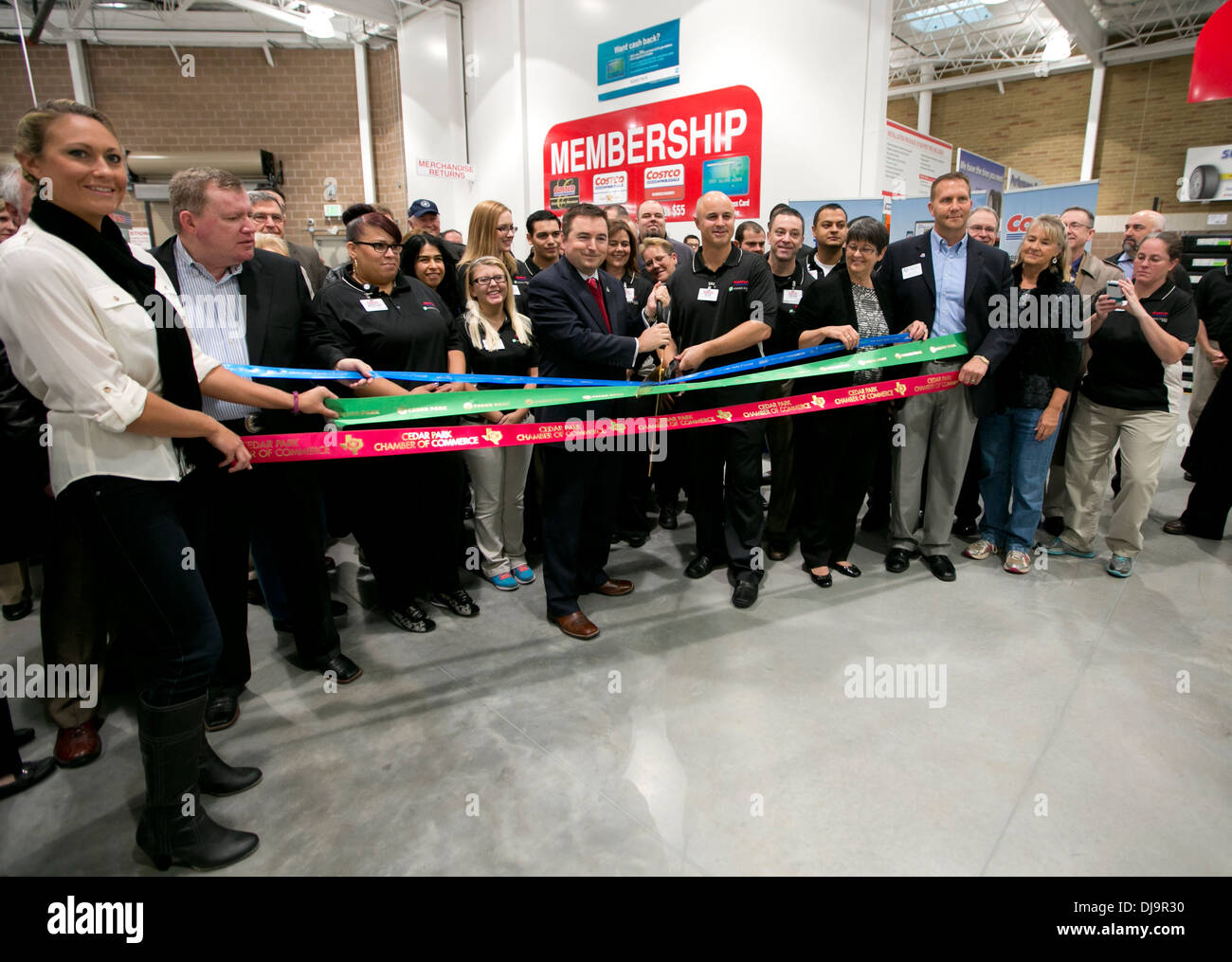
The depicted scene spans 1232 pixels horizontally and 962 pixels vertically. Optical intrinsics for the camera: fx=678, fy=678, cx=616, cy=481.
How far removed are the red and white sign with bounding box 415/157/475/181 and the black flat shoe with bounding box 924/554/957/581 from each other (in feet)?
27.0

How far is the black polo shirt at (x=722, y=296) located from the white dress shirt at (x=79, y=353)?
7.51 feet

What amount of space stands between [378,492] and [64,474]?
1.48 m

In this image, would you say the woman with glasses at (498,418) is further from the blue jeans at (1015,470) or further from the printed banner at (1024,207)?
the printed banner at (1024,207)

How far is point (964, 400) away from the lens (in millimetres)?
3596

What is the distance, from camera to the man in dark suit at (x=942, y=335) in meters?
3.47

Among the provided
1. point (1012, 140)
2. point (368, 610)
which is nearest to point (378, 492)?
point (368, 610)

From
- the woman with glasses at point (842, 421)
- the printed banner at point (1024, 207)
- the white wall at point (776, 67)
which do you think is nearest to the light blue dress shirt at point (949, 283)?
the woman with glasses at point (842, 421)

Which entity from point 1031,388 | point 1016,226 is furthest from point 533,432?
point 1016,226

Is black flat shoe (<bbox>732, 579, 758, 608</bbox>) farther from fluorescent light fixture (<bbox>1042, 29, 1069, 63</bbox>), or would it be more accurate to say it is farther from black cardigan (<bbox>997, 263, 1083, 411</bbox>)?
fluorescent light fixture (<bbox>1042, 29, 1069, 63</bbox>)

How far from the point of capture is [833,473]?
11.6 feet

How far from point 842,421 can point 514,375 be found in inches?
66.0

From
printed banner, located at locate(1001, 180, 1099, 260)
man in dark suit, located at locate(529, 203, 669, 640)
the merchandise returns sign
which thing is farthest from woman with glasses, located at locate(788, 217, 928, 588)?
printed banner, located at locate(1001, 180, 1099, 260)

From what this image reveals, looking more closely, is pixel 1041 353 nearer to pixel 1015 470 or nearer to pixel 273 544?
pixel 1015 470
